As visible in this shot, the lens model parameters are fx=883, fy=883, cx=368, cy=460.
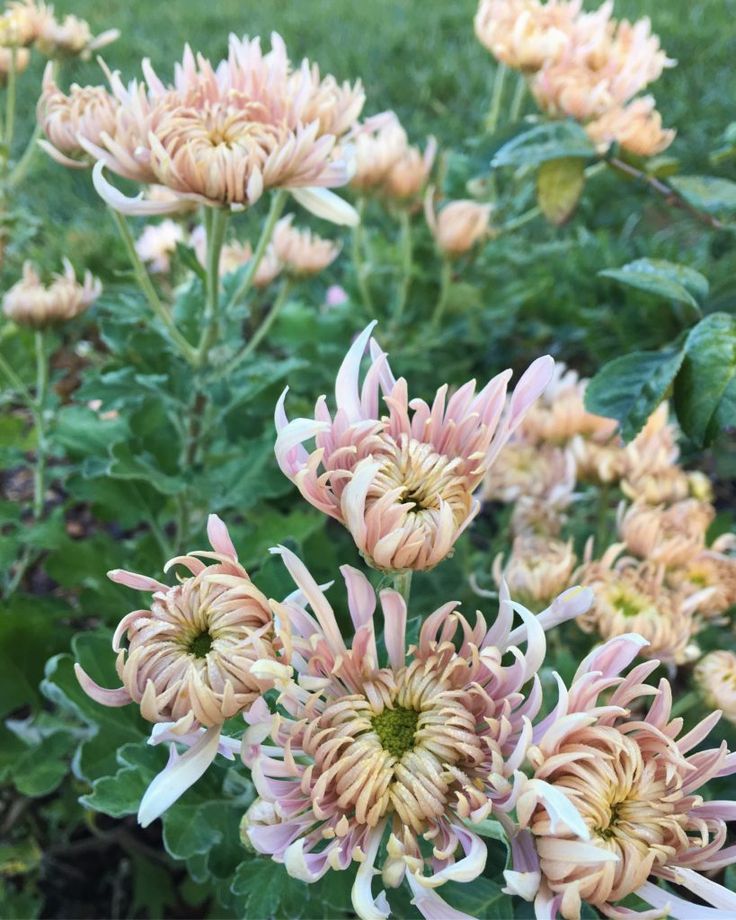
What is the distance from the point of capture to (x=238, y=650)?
0.62 meters

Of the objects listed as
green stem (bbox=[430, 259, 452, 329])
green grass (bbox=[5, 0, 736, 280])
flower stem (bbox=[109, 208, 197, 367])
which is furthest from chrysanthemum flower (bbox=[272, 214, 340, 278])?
green grass (bbox=[5, 0, 736, 280])

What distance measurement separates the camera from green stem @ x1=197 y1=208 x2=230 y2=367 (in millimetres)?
1136

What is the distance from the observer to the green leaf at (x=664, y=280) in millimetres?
1136

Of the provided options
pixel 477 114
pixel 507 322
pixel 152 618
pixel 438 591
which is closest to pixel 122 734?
pixel 152 618

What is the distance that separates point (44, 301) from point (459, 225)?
A: 86cm

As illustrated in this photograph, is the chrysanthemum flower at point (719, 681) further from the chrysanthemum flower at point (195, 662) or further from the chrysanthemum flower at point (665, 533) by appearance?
the chrysanthemum flower at point (195, 662)

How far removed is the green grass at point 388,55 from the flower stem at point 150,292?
70.2 inches

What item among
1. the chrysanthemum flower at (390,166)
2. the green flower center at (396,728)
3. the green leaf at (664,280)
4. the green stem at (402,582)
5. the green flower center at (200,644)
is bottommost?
the green flower center at (396,728)

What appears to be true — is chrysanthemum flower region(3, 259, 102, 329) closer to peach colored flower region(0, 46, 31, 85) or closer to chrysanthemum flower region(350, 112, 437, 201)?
peach colored flower region(0, 46, 31, 85)

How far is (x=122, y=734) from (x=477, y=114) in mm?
3749

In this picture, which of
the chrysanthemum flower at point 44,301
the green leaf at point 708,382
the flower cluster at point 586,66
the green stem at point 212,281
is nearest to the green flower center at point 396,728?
the green leaf at point 708,382

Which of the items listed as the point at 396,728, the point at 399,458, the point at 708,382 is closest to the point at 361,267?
the point at 708,382

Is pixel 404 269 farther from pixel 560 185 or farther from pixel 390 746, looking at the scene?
pixel 390 746

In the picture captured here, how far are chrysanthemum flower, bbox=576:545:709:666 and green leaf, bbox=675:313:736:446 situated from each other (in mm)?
176
